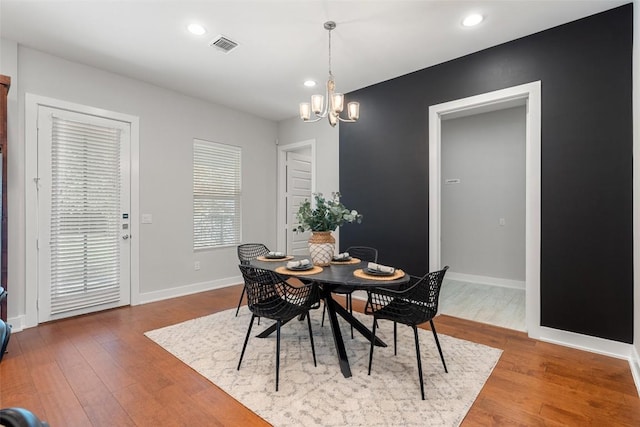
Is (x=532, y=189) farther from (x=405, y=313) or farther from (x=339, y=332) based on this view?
(x=339, y=332)

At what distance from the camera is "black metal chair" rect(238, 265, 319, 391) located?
7.68ft

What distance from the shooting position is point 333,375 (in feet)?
7.60

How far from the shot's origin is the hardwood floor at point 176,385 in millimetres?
1868

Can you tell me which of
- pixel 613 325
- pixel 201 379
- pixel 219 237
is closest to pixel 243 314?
pixel 201 379

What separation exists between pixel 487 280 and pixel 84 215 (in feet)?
19.2

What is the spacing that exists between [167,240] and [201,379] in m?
2.60

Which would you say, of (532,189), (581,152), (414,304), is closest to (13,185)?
(414,304)

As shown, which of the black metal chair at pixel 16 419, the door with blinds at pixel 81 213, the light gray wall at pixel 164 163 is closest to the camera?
the black metal chair at pixel 16 419

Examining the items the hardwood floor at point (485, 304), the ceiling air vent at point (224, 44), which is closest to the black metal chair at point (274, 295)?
the hardwood floor at point (485, 304)

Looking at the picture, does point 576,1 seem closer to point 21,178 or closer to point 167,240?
point 167,240

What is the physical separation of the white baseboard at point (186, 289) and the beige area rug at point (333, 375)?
1140 mm

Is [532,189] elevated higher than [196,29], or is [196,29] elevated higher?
[196,29]

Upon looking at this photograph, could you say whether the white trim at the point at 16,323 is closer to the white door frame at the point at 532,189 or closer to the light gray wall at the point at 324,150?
the light gray wall at the point at 324,150

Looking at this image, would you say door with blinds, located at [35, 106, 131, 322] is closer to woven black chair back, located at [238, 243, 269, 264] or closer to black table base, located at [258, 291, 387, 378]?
woven black chair back, located at [238, 243, 269, 264]
